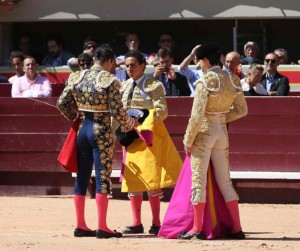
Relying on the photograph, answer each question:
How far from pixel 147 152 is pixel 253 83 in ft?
8.85

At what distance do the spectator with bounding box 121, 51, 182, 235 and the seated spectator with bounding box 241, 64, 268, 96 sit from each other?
236 cm

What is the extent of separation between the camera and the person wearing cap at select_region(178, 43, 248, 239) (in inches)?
296

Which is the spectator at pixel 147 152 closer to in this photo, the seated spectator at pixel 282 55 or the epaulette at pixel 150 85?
the epaulette at pixel 150 85

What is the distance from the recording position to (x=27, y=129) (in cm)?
1104

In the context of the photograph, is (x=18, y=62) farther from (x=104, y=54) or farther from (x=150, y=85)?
(x=104, y=54)

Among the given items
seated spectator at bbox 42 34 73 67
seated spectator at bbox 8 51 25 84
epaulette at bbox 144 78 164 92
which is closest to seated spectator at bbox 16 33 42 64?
seated spectator at bbox 42 34 73 67

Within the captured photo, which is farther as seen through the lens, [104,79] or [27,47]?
[27,47]

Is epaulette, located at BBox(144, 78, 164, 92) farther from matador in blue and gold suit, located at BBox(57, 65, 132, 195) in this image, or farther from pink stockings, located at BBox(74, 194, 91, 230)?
pink stockings, located at BBox(74, 194, 91, 230)

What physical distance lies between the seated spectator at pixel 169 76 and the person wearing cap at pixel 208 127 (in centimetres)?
218

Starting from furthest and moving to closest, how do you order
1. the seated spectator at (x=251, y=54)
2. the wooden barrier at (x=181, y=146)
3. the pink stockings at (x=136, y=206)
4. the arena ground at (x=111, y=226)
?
1. the seated spectator at (x=251, y=54)
2. the wooden barrier at (x=181, y=146)
3. the pink stockings at (x=136, y=206)
4. the arena ground at (x=111, y=226)

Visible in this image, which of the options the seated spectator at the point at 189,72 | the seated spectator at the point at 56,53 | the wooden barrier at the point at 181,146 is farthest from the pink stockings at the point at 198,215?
the seated spectator at the point at 56,53

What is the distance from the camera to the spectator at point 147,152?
26.2 ft

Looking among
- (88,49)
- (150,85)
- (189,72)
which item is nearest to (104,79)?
(150,85)

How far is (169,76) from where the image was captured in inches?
406
